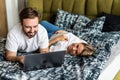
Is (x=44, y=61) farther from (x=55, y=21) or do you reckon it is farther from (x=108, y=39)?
(x=55, y=21)

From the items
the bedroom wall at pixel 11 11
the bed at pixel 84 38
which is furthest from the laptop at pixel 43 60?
the bedroom wall at pixel 11 11

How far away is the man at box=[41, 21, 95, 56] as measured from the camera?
2230mm

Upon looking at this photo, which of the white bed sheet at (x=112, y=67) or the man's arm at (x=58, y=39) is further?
the man's arm at (x=58, y=39)

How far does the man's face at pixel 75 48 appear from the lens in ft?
7.32

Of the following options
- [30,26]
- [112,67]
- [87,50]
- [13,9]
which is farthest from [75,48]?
[13,9]

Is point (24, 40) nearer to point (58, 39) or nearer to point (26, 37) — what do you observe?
point (26, 37)

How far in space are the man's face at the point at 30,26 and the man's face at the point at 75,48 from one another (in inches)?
16.0

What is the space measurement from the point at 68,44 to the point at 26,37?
43 cm

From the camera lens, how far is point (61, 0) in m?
3.05

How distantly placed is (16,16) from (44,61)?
178 cm

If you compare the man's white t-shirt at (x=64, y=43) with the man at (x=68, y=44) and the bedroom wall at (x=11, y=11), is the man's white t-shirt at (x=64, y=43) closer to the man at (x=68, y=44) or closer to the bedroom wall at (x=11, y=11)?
the man at (x=68, y=44)

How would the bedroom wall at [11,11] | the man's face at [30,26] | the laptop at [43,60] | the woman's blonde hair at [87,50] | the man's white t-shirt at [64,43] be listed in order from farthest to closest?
the bedroom wall at [11,11]
the man's white t-shirt at [64,43]
the woman's blonde hair at [87,50]
the man's face at [30,26]
the laptop at [43,60]

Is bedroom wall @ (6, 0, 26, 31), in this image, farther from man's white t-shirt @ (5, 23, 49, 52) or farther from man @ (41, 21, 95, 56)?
man's white t-shirt @ (5, 23, 49, 52)

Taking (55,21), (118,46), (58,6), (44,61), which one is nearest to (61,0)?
(58,6)
